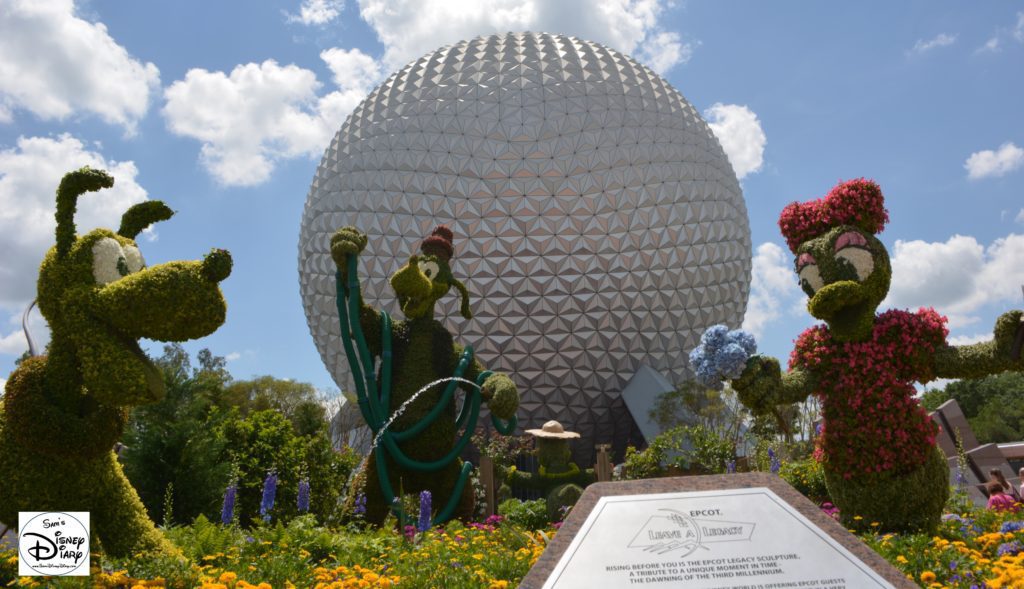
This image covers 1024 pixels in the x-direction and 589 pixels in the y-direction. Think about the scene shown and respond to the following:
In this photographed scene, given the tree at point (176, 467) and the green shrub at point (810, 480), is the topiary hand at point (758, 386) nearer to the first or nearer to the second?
the green shrub at point (810, 480)

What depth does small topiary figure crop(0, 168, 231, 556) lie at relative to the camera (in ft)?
17.5

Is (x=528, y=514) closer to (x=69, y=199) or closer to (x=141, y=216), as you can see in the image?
(x=141, y=216)

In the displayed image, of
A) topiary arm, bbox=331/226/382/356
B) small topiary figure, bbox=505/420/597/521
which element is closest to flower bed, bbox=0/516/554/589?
topiary arm, bbox=331/226/382/356

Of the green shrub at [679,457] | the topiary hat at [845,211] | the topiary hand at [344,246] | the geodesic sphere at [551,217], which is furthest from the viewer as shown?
the geodesic sphere at [551,217]

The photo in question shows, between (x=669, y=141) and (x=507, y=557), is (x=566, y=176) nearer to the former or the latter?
(x=669, y=141)

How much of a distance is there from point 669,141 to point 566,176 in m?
3.26

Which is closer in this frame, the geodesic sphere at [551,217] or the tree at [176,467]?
the tree at [176,467]

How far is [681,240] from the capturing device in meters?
17.8

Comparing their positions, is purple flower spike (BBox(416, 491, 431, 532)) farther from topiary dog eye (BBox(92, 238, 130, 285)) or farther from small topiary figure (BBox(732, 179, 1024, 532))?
topiary dog eye (BBox(92, 238, 130, 285))

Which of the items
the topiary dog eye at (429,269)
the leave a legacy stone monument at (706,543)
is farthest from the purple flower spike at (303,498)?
the topiary dog eye at (429,269)

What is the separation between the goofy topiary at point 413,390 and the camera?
878 centimetres

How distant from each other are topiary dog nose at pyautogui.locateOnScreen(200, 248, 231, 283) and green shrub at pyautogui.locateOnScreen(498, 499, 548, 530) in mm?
5645

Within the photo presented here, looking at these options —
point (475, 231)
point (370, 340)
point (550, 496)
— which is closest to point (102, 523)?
point (370, 340)

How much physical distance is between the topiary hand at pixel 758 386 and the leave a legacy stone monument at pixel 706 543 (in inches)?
107
